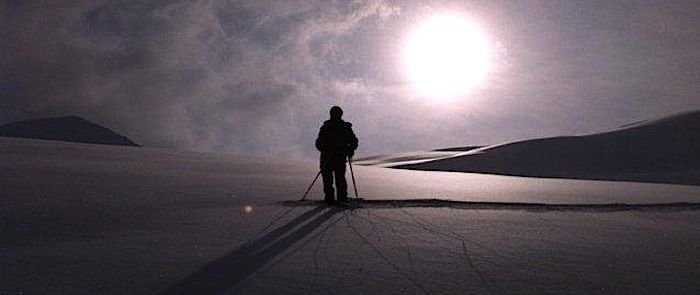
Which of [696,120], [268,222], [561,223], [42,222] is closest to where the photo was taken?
[42,222]

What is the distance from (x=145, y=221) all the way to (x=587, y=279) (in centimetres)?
468

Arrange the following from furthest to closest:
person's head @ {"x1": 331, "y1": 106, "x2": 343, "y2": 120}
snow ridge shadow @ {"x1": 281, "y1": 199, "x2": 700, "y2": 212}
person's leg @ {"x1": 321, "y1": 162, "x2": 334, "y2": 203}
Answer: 1. person's head @ {"x1": 331, "y1": 106, "x2": 343, "y2": 120}
2. person's leg @ {"x1": 321, "y1": 162, "x2": 334, "y2": 203}
3. snow ridge shadow @ {"x1": 281, "y1": 199, "x2": 700, "y2": 212}

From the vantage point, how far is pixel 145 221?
5703 millimetres

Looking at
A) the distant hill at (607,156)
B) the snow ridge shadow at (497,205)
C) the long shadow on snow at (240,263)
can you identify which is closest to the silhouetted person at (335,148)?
the snow ridge shadow at (497,205)

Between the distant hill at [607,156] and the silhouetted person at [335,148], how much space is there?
19956 mm

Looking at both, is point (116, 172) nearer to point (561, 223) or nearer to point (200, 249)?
point (200, 249)

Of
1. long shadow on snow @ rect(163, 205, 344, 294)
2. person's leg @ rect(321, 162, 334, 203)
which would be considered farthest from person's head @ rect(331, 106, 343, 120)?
long shadow on snow @ rect(163, 205, 344, 294)

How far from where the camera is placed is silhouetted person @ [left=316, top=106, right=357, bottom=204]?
8.73 meters

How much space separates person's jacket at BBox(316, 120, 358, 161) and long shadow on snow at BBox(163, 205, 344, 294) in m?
2.79

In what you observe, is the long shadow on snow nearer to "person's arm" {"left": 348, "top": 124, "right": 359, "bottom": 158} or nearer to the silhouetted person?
the silhouetted person

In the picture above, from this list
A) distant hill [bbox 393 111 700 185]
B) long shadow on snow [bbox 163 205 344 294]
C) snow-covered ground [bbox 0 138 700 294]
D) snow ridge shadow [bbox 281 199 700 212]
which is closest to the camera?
long shadow on snow [bbox 163 205 344 294]

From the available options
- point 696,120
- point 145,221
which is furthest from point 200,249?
point 696,120

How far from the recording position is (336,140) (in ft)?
28.8

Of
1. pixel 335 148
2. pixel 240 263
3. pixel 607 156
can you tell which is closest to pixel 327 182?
pixel 335 148
